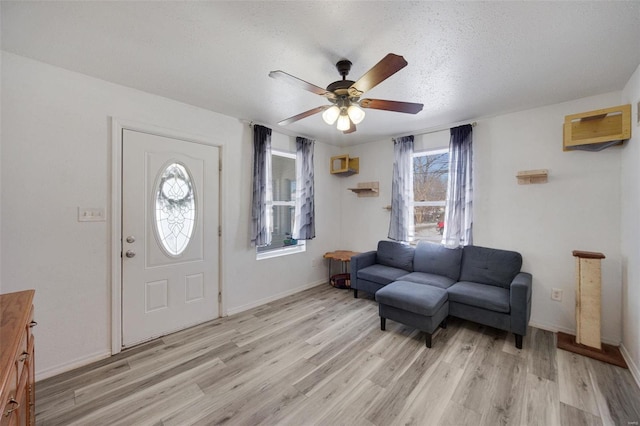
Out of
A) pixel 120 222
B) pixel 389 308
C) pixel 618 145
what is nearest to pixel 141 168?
pixel 120 222

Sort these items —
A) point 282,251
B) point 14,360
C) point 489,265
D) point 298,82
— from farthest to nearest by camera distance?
point 282,251 → point 489,265 → point 298,82 → point 14,360

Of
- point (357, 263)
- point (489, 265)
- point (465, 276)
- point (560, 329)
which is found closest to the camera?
point (560, 329)

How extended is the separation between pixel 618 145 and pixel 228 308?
4.48 metres

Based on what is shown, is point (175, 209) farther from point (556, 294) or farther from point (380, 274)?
point (556, 294)

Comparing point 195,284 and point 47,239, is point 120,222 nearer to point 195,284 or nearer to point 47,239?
point 47,239

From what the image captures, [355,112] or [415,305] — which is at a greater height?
[355,112]

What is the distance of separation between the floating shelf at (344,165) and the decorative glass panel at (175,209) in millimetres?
2434

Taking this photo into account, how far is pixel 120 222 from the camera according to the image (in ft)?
7.80

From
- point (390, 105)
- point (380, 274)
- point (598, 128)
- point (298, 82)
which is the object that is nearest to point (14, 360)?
point (298, 82)

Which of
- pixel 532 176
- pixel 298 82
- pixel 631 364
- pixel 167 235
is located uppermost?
pixel 298 82

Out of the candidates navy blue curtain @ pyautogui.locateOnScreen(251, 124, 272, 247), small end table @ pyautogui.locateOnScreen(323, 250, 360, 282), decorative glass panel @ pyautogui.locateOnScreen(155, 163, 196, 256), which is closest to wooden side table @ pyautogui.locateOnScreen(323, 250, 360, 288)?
small end table @ pyautogui.locateOnScreen(323, 250, 360, 282)

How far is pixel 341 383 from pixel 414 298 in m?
1.07

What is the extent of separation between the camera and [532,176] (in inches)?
112

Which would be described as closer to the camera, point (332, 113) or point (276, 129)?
point (332, 113)
